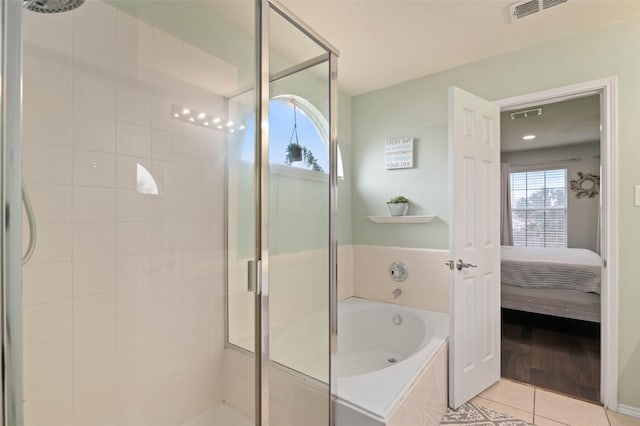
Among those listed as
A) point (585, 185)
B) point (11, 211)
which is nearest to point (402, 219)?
point (11, 211)

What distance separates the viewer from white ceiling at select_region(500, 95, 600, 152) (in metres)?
3.62

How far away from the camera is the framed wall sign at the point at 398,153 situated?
2754mm

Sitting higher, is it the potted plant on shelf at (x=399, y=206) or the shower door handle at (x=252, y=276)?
the potted plant on shelf at (x=399, y=206)

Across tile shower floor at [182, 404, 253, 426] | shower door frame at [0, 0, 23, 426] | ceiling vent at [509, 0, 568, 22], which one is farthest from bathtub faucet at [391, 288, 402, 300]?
shower door frame at [0, 0, 23, 426]

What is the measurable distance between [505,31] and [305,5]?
1335 millimetres

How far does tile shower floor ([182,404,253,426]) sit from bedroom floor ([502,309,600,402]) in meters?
2.06

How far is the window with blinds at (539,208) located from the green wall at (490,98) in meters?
4.59

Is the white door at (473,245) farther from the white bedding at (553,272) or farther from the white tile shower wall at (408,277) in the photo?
the white bedding at (553,272)

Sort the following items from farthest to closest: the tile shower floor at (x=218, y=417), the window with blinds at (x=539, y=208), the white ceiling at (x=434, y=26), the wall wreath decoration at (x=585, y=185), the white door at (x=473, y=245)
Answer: the window with blinds at (x=539, y=208)
the wall wreath decoration at (x=585, y=185)
the white door at (x=473, y=245)
the white ceiling at (x=434, y=26)
the tile shower floor at (x=218, y=417)

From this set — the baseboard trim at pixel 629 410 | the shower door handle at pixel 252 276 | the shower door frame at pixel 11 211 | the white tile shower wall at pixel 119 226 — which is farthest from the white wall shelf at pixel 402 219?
the shower door frame at pixel 11 211

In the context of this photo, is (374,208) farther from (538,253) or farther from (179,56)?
(538,253)

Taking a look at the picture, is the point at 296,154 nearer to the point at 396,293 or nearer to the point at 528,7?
the point at 528,7

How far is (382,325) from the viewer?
2.61 metres

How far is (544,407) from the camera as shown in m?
2.01
